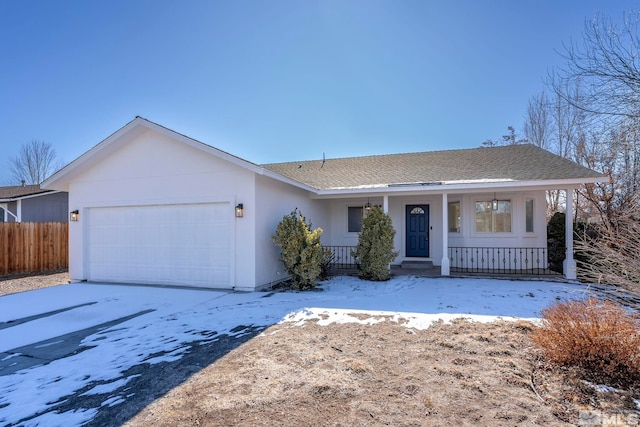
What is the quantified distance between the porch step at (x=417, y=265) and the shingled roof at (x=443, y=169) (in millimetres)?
3015

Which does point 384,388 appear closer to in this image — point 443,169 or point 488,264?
point 488,264

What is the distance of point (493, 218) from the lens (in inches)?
419

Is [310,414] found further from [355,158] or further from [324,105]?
[355,158]

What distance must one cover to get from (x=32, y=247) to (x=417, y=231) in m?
14.6

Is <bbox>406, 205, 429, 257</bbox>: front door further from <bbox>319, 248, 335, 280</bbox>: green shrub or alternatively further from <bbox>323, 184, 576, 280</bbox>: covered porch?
<bbox>319, 248, 335, 280</bbox>: green shrub

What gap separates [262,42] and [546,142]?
1709cm

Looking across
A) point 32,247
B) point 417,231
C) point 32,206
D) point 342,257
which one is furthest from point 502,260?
point 32,206

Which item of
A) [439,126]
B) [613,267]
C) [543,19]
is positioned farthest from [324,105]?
[613,267]

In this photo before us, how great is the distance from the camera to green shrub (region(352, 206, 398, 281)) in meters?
9.09

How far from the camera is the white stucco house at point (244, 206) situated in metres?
8.23

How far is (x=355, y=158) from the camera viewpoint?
1433 centimetres

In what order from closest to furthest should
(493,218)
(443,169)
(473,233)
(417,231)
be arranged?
(493,218), (473,233), (443,169), (417,231)

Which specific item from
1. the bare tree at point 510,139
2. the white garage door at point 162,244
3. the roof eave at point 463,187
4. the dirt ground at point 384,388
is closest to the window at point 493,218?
the roof eave at point 463,187

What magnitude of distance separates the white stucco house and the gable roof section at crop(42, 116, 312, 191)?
3cm
